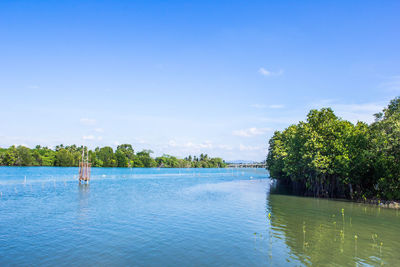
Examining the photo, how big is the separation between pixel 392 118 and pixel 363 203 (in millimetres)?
14579

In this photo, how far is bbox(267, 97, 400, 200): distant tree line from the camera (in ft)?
133

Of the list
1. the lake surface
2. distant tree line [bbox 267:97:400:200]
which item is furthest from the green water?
distant tree line [bbox 267:97:400:200]

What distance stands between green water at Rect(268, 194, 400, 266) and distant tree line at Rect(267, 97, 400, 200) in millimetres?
6162

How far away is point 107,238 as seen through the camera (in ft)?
74.7

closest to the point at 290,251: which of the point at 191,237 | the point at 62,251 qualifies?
the point at 191,237

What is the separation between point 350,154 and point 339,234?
24576 millimetres

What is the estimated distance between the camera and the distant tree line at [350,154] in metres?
40.5

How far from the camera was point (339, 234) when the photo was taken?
81.3 ft

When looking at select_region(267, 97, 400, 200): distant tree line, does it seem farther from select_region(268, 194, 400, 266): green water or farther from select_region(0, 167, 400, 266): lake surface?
select_region(0, 167, 400, 266): lake surface

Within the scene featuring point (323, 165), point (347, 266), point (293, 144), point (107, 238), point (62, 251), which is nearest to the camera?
point (347, 266)

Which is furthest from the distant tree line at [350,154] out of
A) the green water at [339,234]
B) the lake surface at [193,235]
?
the lake surface at [193,235]

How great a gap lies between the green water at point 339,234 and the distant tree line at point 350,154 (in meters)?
6.16

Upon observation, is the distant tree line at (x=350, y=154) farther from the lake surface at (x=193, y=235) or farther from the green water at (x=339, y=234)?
the lake surface at (x=193, y=235)

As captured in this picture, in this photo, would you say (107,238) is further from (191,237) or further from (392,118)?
(392,118)
